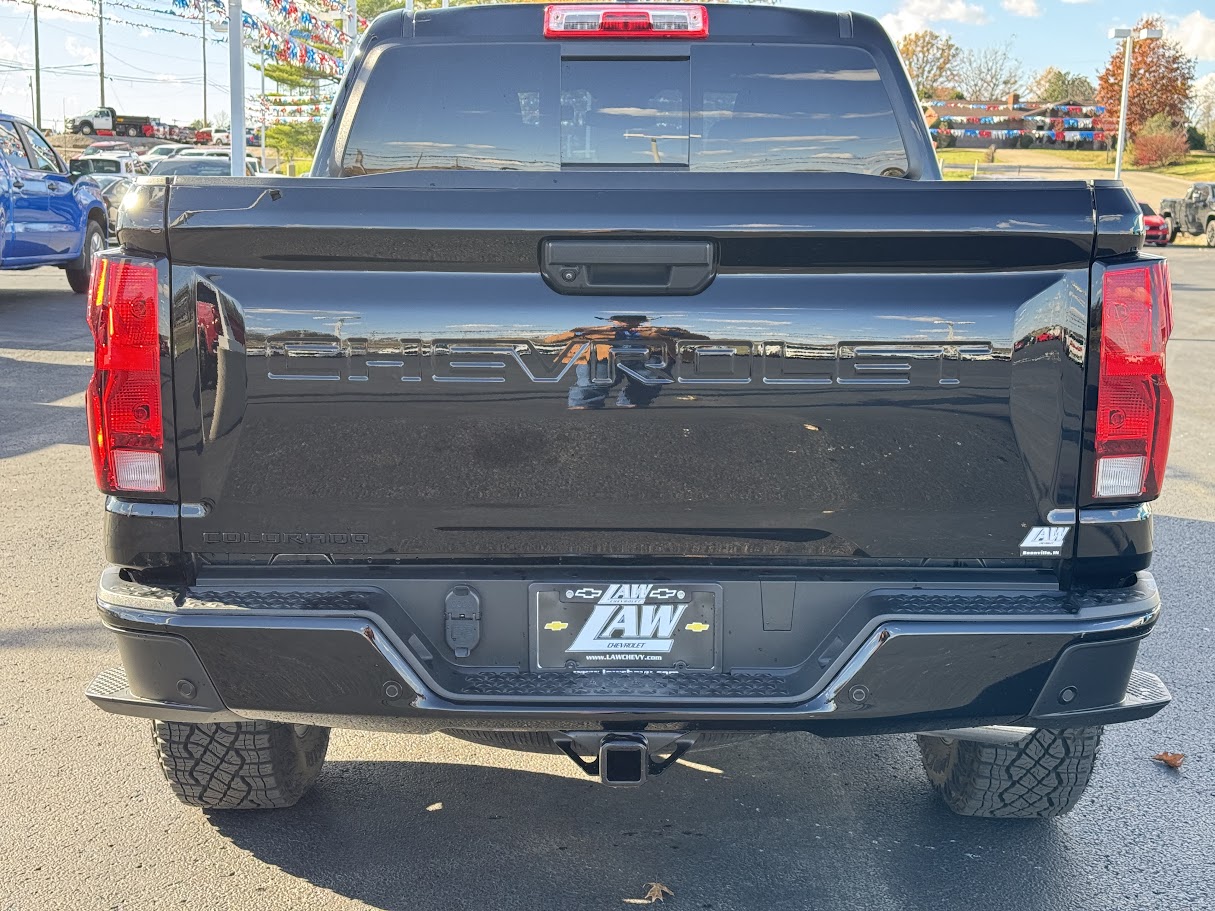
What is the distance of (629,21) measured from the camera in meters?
3.66

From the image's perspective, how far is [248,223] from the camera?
2.54 metres

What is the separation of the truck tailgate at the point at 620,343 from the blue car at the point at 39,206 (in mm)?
13033

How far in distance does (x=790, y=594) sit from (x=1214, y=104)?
84.2 m

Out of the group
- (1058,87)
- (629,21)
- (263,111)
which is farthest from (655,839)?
(1058,87)

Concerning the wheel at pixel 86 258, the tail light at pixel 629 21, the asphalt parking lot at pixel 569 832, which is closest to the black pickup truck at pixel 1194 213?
the wheel at pixel 86 258

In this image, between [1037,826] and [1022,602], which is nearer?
[1022,602]

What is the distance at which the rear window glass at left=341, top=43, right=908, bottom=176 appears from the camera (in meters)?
3.88

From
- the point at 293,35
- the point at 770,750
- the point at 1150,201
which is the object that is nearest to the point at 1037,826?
the point at 770,750

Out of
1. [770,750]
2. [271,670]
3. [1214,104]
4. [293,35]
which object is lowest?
[770,750]

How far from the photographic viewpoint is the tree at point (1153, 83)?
6969 cm

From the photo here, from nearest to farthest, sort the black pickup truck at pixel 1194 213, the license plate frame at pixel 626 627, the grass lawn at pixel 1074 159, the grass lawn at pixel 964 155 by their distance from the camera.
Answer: the license plate frame at pixel 626 627 < the black pickup truck at pixel 1194 213 < the grass lawn at pixel 1074 159 < the grass lawn at pixel 964 155

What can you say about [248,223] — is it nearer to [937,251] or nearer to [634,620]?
[634,620]

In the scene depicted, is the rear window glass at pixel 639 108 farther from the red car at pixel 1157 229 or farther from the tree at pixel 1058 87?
the tree at pixel 1058 87

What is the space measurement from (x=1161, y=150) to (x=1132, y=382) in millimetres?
66021
